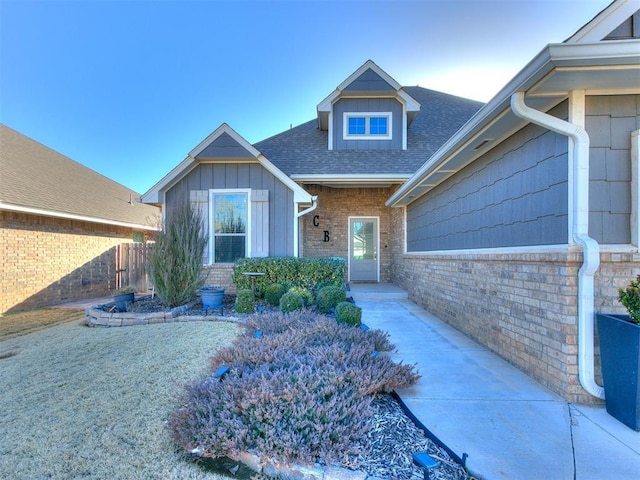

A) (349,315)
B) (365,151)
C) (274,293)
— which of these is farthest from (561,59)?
(365,151)

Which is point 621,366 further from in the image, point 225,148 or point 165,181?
point 165,181

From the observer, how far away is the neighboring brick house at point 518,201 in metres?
2.83

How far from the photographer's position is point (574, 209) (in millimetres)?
2869

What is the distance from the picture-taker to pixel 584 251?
2742 mm

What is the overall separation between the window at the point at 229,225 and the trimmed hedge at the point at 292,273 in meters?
1.16

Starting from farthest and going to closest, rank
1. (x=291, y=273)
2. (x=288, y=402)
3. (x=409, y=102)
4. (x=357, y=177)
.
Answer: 1. (x=409, y=102)
2. (x=357, y=177)
3. (x=291, y=273)
4. (x=288, y=402)

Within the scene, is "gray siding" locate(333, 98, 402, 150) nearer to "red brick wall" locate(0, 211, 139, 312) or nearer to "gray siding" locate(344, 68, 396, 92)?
"gray siding" locate(344, 68, 396, 92)

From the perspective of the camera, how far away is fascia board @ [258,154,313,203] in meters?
8.19

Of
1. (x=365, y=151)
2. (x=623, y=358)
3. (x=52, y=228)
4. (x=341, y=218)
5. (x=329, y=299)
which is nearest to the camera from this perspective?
(x=623, y=358)

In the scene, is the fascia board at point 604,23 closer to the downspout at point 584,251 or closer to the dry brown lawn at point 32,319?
the downspout at point 584,251

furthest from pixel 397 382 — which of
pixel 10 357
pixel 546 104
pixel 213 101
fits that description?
pixel 213 101

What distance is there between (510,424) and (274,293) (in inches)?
190

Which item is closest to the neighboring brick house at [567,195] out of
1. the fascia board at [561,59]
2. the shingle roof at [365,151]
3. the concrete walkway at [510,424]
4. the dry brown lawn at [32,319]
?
the fascia board at [561,59]

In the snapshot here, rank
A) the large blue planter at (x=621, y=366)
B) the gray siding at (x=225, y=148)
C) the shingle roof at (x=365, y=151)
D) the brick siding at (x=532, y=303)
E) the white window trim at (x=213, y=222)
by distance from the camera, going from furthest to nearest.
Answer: the shingle roof at (x=365, y=151)
the white window trim at (x=213, y=222)
the gray siding at (x=225, y=148)
the brick siding at (x=532, y=303)
the large blue planter at (x=621, y=366)
